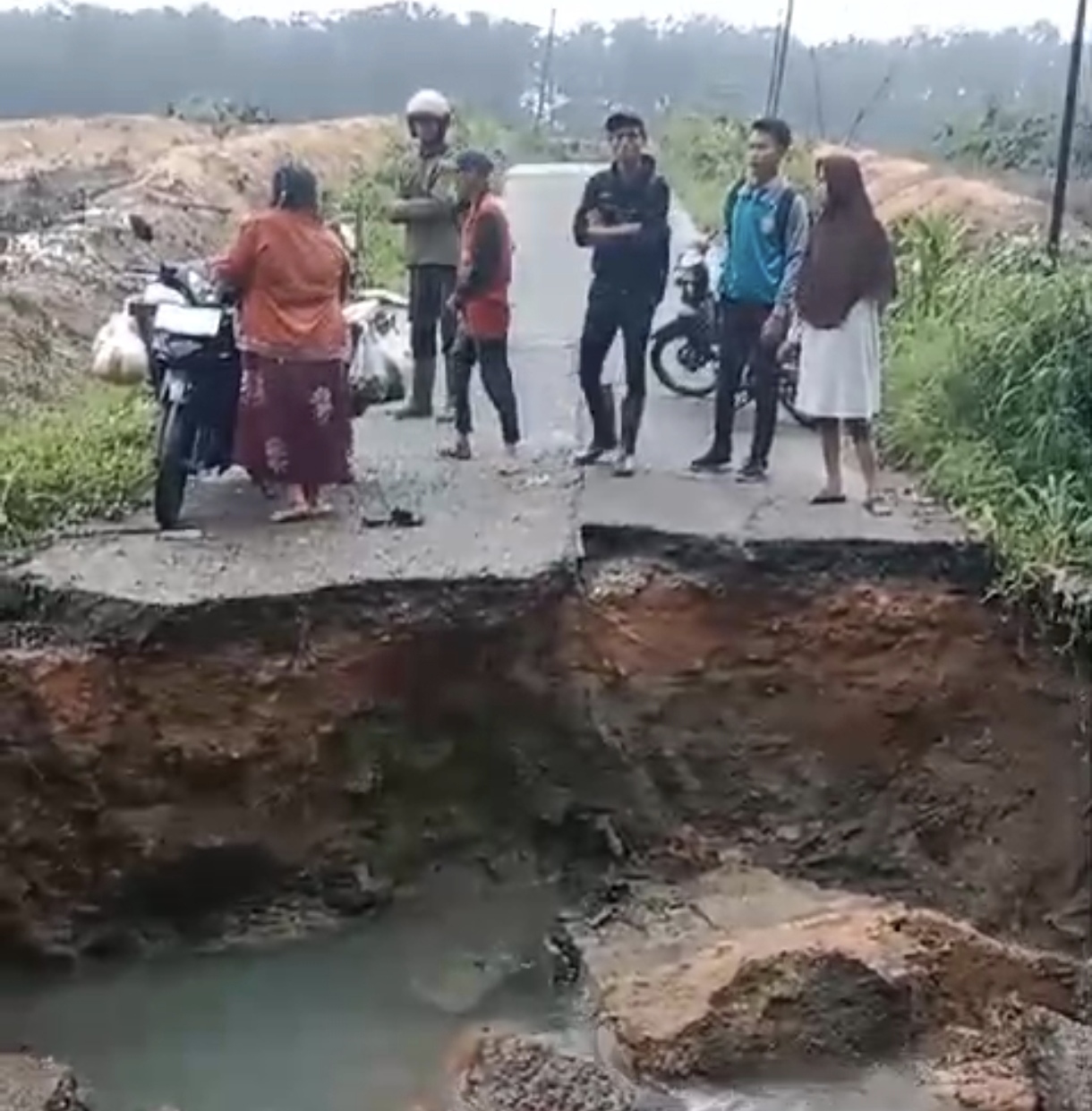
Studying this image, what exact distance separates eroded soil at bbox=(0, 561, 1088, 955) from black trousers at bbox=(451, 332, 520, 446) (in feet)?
4.71

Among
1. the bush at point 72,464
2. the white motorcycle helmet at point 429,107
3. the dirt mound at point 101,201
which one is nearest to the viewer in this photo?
the bush at point 72,464

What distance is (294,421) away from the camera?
26.5 ft

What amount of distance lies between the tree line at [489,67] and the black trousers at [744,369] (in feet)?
9.62

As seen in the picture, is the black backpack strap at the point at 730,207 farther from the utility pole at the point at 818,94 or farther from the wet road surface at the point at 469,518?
the utility pole at the point at 818,94

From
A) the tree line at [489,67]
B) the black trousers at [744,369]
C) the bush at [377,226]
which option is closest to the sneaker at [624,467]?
the black trousers at [744,369]

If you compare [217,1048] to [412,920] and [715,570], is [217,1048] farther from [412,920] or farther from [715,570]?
[715,570]

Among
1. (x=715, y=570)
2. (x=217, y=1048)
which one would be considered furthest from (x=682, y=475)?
(x=217, y=1048)

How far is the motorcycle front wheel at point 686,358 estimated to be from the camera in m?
10.6

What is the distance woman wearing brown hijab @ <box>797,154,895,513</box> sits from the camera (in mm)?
7785

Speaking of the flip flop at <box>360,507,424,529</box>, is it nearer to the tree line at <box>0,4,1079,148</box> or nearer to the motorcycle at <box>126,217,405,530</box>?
the motorcycle at <box>126,217,405,530</box>

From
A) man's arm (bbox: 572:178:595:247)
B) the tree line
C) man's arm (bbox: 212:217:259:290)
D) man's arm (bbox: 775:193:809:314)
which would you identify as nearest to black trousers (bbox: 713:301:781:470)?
man's arm (bbox: 775:193:809:314)

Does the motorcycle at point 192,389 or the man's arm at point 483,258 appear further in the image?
the man's arm at point 483,258

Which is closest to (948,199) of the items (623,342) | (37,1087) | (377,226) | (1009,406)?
(377,226)

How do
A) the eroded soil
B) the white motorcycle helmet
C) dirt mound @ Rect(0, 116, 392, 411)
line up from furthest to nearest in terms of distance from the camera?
dirt mound @ Rect(0, 116, 392, 411) < the white motorcycle helmet < the eroded soil
